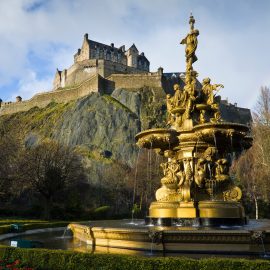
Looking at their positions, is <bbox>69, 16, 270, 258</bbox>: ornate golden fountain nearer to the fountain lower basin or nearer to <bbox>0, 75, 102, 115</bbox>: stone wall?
the fountain lower basin

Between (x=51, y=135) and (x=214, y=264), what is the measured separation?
238 ft

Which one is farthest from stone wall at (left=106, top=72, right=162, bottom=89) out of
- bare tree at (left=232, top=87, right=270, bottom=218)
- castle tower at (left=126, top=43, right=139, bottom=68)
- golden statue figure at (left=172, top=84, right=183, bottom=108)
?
golden statue figure at (left=172, top=84, right=183, bottom=108)

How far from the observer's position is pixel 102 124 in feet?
243

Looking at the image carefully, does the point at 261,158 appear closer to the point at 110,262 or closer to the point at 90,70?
the point at 110,262

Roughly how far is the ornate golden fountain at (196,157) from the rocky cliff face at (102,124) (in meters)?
47.0

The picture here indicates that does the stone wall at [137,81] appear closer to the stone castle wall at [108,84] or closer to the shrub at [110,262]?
the stone castle wall at [108,84]

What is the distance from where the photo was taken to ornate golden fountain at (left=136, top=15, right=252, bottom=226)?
13148 mm

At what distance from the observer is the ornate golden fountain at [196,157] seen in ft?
43.1

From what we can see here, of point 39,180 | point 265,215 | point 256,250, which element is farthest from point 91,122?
point 256,250

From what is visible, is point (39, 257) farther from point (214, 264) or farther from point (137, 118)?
point (137, 118)

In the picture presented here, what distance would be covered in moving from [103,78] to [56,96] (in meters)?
14.1

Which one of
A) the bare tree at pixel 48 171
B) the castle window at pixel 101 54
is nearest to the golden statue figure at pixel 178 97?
the bare tree at pixel 48 171

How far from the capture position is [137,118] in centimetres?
7612

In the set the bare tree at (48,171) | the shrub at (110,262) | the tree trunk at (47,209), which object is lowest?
the shrub at (110,262)
